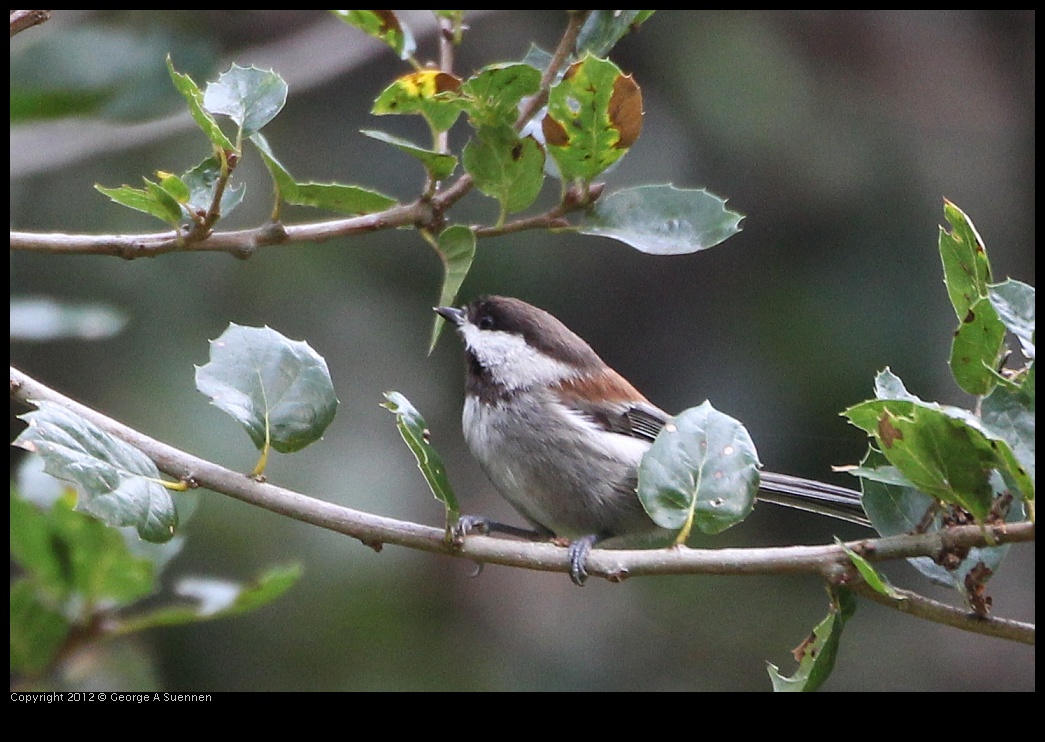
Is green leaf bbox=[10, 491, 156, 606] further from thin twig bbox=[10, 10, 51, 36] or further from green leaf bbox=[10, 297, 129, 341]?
thin twig bbox=[10, 10, 51, 36]

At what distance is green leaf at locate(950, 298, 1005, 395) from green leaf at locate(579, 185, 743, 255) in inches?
18.9

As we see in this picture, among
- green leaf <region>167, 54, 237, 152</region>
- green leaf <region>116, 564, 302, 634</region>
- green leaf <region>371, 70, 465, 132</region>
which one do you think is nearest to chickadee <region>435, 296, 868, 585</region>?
green leaf <region>116, 564, 302, 634</region>

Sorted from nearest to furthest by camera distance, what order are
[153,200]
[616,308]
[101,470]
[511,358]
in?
[101,470], [153,200], [511,358], [616,308]

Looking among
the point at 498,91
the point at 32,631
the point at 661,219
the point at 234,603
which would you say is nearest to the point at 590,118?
the point at 498,91

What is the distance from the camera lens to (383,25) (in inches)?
88.8

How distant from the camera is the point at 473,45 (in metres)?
5.90

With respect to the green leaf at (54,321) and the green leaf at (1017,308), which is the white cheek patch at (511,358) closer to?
the green leaf at (54,321)

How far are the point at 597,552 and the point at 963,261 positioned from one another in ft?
2.94

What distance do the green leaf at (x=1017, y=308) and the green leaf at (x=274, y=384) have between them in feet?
4.27

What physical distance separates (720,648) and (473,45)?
351 centimetres

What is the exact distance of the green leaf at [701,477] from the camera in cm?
215

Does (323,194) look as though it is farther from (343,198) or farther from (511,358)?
(511,358)

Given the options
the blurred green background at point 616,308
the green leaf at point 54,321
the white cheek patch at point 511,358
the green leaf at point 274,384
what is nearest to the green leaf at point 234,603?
the green leaf at point 274,384

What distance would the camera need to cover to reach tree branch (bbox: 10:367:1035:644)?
2.02 meters
